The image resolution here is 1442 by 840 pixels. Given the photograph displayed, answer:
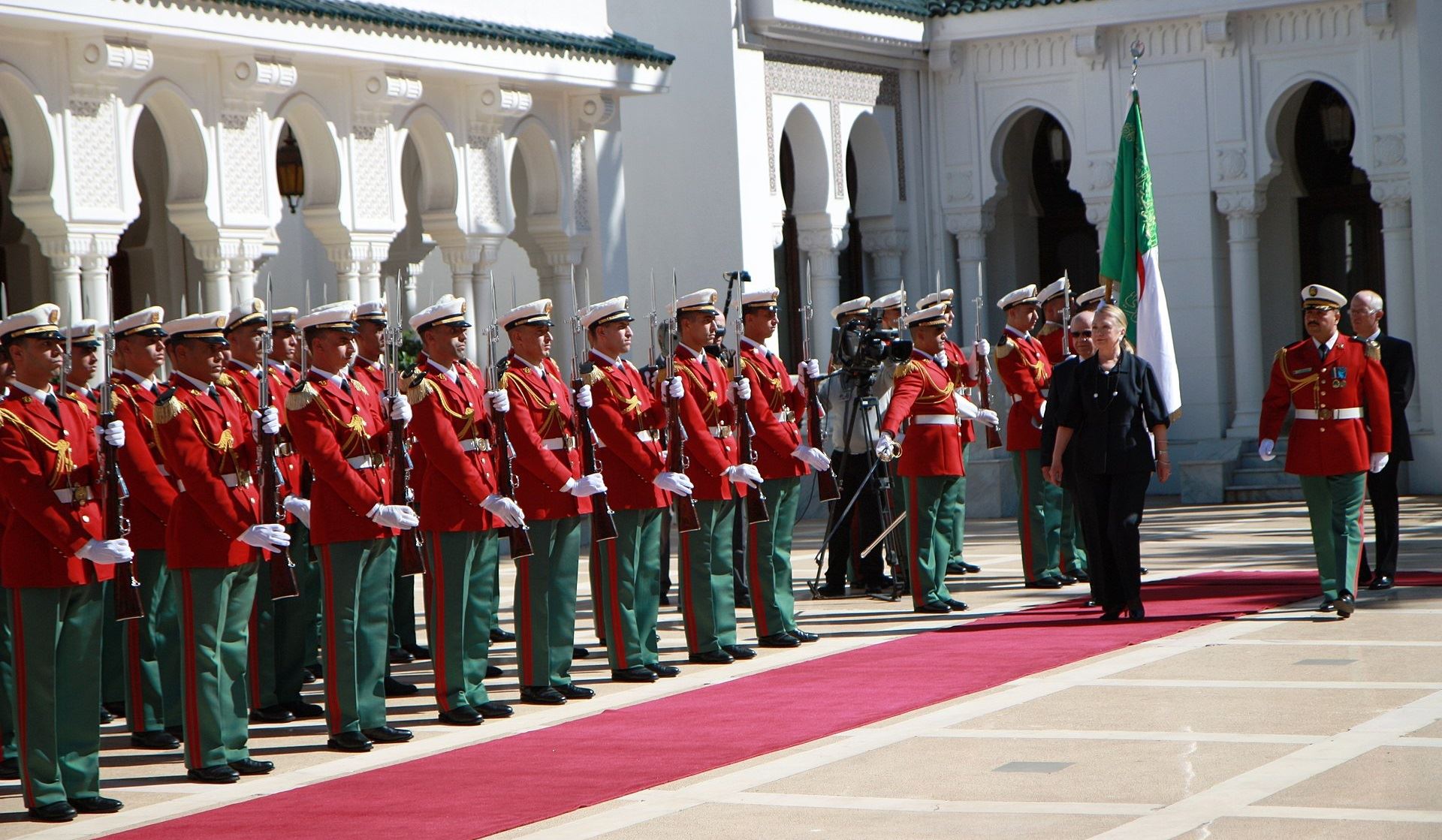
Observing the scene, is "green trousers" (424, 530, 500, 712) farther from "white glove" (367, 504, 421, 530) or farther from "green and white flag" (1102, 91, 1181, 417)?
"green and white flag" (1102, 91, 1181, 417)

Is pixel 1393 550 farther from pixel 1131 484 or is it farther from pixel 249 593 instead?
pixel 249 593

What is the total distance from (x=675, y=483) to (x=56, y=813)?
10.4ft

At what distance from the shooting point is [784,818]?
20.3 ft

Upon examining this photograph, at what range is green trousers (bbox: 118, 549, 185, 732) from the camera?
8.08m

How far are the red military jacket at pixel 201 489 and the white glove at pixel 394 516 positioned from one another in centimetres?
45

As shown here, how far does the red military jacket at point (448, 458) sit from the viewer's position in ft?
26.4

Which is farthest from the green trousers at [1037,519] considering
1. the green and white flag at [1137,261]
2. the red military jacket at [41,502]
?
the red military jacket at [41,502]

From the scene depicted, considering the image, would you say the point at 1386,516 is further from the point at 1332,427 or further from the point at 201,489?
the point at 201,489

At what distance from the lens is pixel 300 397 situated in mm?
7555

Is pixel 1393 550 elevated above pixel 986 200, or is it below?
below

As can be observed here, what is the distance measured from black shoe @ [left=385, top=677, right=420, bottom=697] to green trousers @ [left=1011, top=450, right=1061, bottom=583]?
437 cm

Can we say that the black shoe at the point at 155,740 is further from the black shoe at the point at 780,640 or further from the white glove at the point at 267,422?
the black shoe at the point at 780,640

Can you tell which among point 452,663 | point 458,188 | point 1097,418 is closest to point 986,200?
point 458,188

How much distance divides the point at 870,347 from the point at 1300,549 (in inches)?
166
